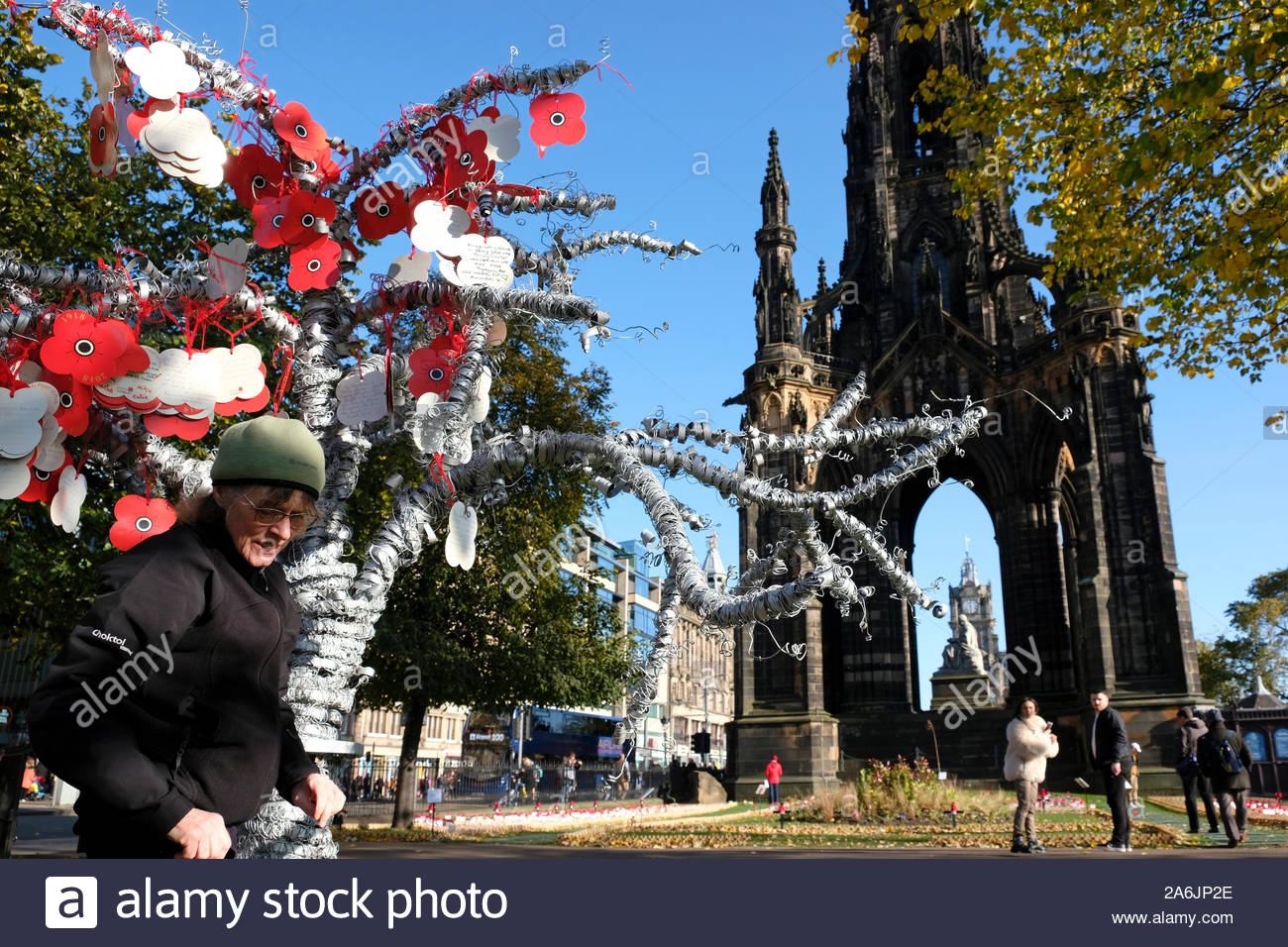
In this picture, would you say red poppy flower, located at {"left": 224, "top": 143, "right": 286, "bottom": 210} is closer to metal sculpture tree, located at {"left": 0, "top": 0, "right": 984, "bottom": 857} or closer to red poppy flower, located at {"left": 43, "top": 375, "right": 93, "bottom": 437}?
metal sculpture tree, located at {"left": 0, "top": 0, "right": 984, "bottom": 857}

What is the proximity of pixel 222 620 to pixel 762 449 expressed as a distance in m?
2.76

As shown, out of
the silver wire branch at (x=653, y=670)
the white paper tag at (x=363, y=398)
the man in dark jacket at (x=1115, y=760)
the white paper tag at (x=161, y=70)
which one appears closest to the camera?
the silver wire branch at (x=653, y=670)

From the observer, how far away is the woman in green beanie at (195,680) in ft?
6.47

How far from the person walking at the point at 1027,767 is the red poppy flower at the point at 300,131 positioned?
9160 millimetres

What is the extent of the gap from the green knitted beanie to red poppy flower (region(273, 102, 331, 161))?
211 centimetres

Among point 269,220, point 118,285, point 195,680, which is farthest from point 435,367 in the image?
point 195,680

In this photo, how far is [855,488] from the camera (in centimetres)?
448

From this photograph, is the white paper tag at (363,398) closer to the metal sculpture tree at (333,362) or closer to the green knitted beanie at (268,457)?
the metal sculpture tree at (333,362)

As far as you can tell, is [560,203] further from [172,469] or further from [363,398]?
[172,469]

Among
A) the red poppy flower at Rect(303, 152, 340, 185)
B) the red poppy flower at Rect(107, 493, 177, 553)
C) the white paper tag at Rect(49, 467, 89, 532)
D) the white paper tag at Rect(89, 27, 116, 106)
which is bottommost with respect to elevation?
the red poppy flower at Rect(107, 493, 177, 553)

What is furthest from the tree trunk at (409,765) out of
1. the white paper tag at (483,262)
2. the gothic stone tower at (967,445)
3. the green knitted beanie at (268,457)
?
the green knitted beanie at (268,457)

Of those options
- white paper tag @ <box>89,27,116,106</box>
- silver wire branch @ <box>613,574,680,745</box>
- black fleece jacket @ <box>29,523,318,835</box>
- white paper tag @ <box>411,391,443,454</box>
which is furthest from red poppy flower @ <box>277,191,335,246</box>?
silver wire branch @ <box>613,574,680,745</box>

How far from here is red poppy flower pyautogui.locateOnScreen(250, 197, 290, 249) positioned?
407 centimetres
